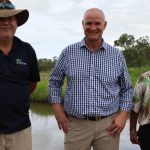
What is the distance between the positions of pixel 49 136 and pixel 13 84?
16.1 ft

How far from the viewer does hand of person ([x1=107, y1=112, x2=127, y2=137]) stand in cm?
350

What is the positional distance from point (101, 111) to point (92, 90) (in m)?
0.19

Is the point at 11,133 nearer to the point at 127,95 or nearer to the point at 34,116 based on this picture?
the point at 127,95

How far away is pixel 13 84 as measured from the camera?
121 inches

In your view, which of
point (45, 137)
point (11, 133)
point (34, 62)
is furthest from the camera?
point (45, 137)

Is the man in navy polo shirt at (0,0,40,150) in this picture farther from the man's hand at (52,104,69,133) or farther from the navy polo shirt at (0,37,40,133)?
the man's hand at (52,104,69,133)

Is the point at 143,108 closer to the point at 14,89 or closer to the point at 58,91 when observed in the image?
the point at 58,91

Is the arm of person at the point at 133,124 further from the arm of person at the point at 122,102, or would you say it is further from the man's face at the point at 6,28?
the man's face at the point at 6,28

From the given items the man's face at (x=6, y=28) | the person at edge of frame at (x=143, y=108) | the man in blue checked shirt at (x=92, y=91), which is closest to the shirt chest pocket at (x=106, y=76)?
the man in blue checked shirt at (x=92, y=91)

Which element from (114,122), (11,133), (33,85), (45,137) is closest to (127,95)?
(114,122)

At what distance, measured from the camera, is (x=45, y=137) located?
25.3 feet

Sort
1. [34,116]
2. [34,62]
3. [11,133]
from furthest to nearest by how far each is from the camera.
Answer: [34,116], [34,62], [11,133]

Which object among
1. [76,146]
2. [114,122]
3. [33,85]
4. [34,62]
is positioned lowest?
[76,146]

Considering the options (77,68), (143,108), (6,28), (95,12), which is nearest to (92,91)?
(77,68)
